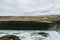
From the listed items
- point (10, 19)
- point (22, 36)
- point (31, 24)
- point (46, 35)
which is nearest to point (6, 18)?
point (10, 19)

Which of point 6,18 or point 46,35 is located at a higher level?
point 6,18

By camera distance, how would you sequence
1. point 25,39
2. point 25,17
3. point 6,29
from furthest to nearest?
point 25,17
point 6,29
point 25,39

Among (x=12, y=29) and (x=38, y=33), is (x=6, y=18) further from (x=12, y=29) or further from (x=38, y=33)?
(x=38, y=33)

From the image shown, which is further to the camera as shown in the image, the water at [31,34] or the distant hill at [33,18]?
the distant hill at [33,18]

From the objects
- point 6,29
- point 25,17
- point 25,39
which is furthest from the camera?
point 25,17

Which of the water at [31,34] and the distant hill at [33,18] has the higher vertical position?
the distant hill at [33,18]

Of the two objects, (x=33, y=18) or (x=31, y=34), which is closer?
(x=31, y=34)

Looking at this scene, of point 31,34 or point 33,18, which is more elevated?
point 33,18

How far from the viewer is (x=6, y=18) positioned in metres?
3.37

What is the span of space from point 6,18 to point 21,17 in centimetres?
37

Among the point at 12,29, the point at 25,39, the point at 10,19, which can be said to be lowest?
the point at 25,39

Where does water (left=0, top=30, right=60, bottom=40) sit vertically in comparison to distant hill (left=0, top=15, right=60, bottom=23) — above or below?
below

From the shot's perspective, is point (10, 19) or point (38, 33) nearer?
point (38, 33)

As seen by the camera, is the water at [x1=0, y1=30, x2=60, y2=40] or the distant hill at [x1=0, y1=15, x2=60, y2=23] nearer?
the water at [x1=0, y1=30, x2=60, y2=40]
